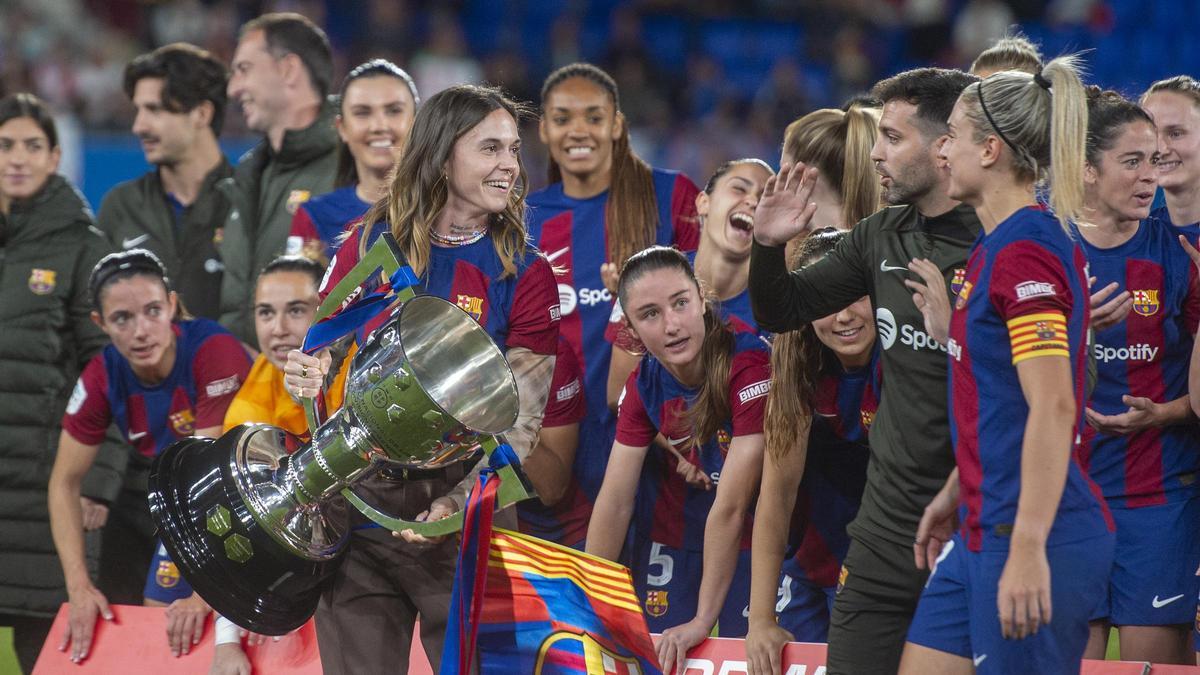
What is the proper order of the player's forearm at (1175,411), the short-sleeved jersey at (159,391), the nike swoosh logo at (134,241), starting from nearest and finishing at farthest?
the player's forearm at (1175,411) < the short-sleeved jersey at (159,391) < the nike swoosh logo at (134,241)

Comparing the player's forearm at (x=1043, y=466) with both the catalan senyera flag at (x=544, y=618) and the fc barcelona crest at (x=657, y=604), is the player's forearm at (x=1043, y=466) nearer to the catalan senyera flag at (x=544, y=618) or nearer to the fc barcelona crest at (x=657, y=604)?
the catalan senyera flag at (x=544, y=618)

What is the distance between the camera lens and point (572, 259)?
527 centimetres

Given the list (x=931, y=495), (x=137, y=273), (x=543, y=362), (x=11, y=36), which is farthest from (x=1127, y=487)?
(x=11, y=36)

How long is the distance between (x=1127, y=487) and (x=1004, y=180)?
148cm

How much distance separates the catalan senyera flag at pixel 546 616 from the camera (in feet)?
10.5

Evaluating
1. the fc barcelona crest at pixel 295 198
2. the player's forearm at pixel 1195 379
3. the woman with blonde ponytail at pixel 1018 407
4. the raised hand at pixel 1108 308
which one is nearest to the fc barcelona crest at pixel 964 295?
the woman with blonde ponytail at pixel 1018 407

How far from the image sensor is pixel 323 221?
5305 mm

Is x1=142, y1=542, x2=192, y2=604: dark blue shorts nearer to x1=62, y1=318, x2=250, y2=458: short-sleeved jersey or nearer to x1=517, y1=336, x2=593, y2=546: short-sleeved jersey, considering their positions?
x1=62, y1=318, x2=250, y2=458: short-sleeved jersey

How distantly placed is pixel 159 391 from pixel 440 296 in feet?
6.79

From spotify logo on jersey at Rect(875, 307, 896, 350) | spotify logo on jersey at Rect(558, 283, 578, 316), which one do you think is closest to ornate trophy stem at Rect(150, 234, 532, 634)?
spotify logo on jersey at Rect(875, 307, 896, 350)

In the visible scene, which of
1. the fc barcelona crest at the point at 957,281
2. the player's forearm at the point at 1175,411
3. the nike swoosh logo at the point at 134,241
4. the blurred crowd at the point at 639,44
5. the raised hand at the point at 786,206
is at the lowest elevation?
the player's forearm at the point at 1175,411

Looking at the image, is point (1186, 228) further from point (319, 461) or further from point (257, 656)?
point (257, 656)

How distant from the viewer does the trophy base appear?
118 inches

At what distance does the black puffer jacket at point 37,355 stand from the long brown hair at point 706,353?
2.67 meters
